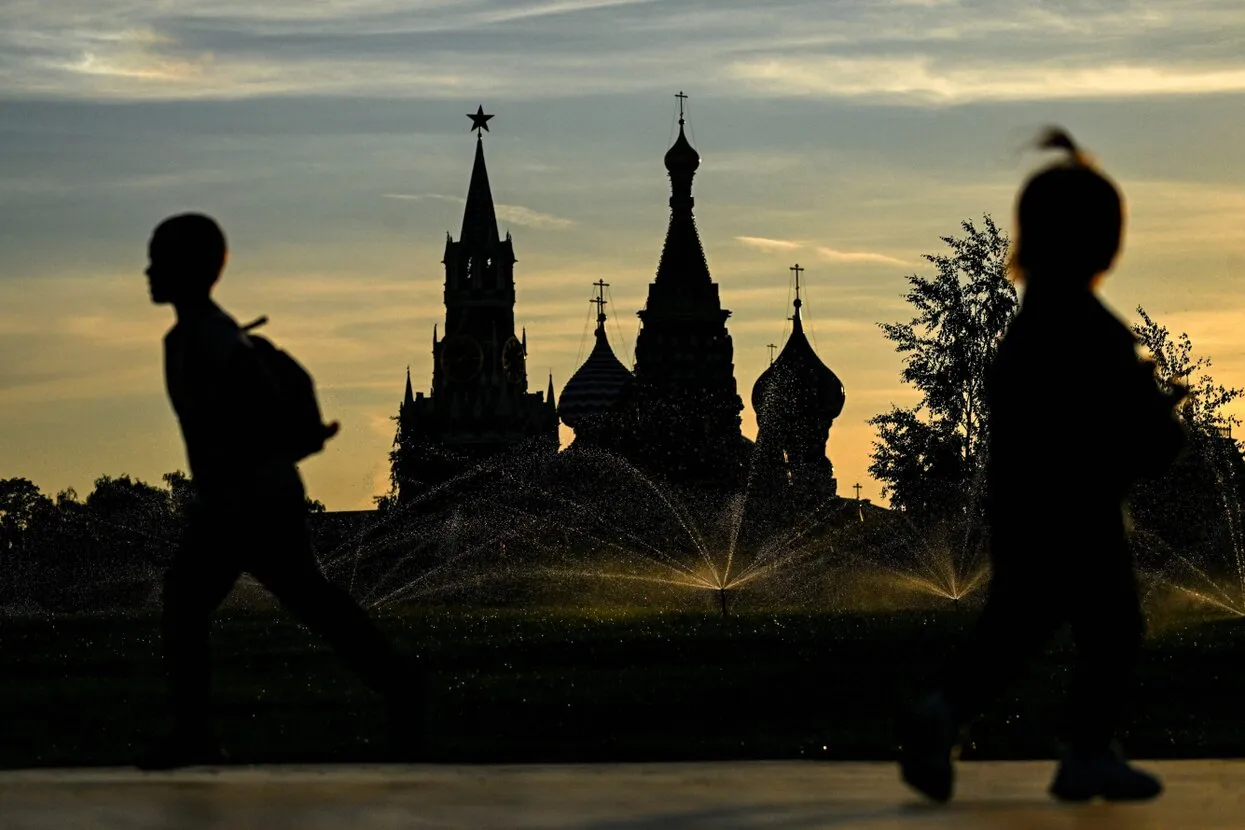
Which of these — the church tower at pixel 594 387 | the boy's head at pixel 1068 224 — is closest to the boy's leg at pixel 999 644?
the boy's head at pixel 1068 224

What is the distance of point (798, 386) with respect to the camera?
125 metres

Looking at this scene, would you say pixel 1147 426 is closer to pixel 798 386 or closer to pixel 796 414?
pixel 796 414

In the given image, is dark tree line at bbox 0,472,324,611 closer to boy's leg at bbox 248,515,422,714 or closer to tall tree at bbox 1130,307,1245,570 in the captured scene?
tall tree at bbox 1130,307,1245,570

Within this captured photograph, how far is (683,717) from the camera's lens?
440 inches

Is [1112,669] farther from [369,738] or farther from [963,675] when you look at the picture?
[369,738]

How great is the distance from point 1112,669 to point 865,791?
621mm

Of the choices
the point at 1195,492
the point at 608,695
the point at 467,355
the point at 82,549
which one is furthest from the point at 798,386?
the point at 608,695

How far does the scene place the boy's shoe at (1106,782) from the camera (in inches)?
215

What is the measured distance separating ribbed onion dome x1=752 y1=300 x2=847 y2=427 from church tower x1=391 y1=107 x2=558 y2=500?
2041 centimetres

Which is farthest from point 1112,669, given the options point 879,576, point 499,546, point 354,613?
point 499,546

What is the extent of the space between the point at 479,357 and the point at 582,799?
14696 cm

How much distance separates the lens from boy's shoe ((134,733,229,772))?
634cm

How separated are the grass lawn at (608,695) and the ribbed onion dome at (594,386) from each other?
131 metres

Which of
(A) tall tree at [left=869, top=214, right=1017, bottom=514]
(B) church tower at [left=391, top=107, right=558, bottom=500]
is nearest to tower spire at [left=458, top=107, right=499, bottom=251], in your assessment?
(B) church tower at [left=391, top=107, right=558, bottom=500]
